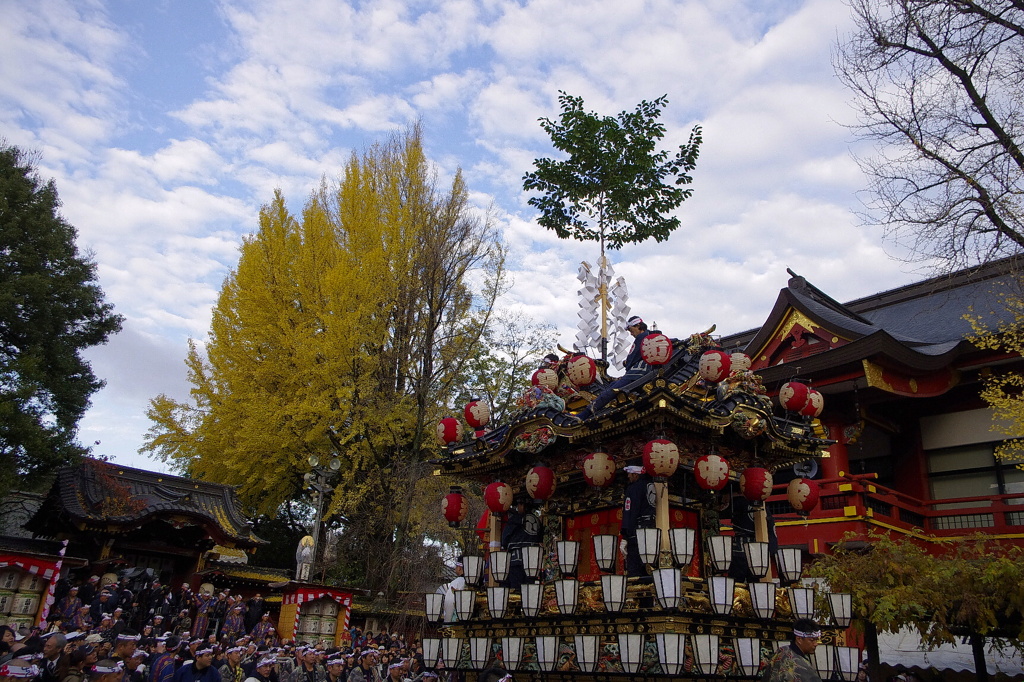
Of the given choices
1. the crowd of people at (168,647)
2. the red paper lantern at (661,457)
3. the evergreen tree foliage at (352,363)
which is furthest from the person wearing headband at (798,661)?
the evergreen tree foliage at (352,363)

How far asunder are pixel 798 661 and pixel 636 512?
3.02m

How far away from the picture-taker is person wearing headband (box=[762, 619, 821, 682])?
5734 millimetres

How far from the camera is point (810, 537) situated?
14.3 m

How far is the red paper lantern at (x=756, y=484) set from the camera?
9562 mm

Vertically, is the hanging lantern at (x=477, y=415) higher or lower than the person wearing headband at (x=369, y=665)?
higher

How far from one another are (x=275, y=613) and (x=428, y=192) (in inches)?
584

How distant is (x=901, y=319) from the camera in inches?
773

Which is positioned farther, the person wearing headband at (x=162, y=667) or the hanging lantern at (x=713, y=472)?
the hanging lantern at (x=713, y=472)

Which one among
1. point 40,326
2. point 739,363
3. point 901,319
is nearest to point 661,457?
point 739,363

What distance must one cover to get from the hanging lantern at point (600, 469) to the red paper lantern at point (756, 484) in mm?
1939

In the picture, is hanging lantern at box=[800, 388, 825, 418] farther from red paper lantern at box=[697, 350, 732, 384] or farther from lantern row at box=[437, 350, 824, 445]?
red paper lantern at box=[697, 350, 732, 384]

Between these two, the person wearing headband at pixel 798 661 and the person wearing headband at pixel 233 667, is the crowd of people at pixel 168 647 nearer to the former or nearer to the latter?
the person wearing headband at pixel 233 667

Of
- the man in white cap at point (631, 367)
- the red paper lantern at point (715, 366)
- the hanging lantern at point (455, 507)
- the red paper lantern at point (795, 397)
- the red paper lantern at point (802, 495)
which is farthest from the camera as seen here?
the hanging lantern at point (455, 507)

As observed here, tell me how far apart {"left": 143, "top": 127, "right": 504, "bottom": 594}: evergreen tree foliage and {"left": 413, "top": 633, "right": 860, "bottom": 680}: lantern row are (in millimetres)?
11484
